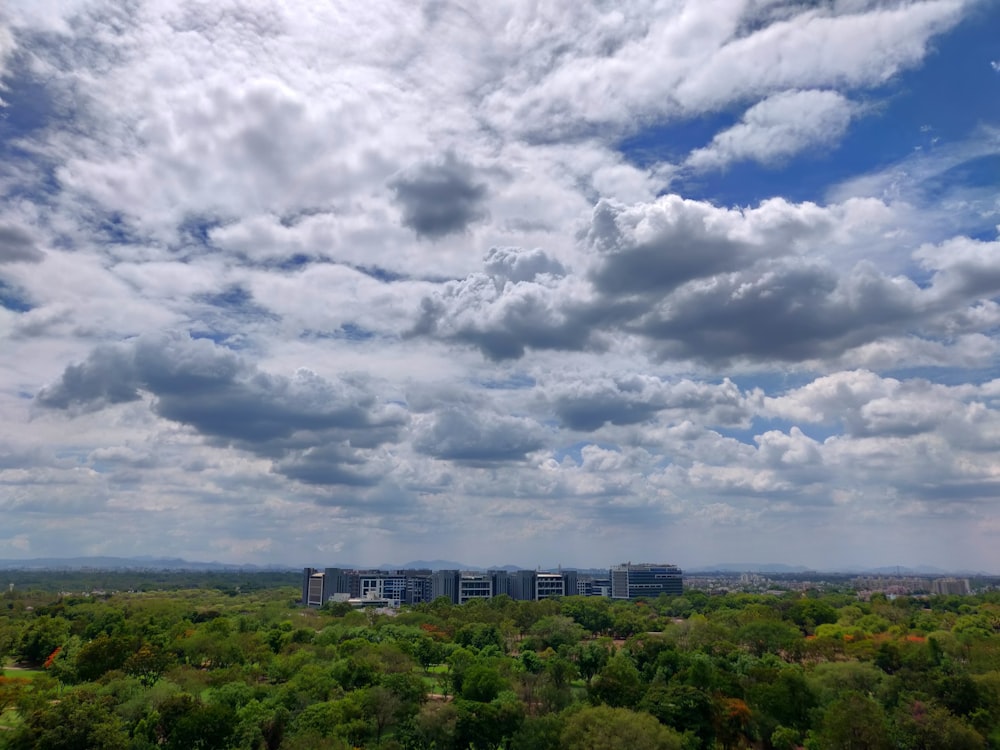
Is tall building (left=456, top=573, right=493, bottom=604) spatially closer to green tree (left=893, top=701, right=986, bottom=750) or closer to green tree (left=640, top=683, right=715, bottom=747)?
green tree (left=640, top=683, right=715, bottom=747)

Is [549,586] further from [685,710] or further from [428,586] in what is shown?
[685,710]

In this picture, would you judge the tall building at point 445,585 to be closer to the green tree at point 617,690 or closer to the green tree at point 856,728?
the green tree at point 617,690

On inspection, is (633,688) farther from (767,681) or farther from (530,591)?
(530,591)

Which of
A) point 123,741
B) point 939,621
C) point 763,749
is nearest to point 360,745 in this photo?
point 123,741

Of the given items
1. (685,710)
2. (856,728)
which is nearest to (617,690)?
(685,710)

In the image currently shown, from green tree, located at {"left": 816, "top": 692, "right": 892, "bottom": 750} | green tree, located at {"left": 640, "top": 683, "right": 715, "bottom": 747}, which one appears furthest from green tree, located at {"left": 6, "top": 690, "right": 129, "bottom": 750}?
green tree, located at {"left": 816, "top": 692, "right": 892, "bottom": 750}

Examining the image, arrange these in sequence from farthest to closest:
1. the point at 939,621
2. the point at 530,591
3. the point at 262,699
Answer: the point at 530,591, the point at 939,621, the point at 262,699

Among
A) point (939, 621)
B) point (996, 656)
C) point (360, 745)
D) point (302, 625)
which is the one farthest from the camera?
point (939, 621)

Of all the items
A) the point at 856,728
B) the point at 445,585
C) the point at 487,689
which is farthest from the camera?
the point at 445,585
